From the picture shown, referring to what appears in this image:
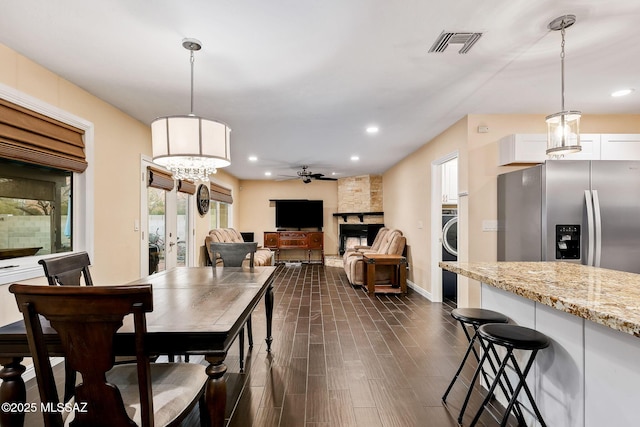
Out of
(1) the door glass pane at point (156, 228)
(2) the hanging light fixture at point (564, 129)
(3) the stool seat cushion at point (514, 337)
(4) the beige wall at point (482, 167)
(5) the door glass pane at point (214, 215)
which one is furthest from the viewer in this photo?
(5) the door glass pane at point (214, 215)

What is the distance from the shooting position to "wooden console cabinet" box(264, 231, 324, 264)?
8.38 meters

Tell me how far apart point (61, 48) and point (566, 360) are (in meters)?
3.58

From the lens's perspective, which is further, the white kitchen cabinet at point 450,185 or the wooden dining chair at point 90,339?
the white kitchen cabinet at point 450,185

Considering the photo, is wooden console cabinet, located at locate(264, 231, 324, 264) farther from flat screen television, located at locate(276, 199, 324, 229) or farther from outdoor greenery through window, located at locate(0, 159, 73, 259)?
outdoor greenery through window, located at locate(0, 159, 73, 259)

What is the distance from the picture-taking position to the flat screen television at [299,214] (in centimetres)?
865

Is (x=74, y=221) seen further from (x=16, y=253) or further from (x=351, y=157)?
(x=351, y=157)

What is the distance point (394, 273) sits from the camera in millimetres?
5219

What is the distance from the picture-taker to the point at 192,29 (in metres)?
1.94

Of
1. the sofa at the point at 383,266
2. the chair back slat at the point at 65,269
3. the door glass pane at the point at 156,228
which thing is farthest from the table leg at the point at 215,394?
the sofa at the point at 383,266

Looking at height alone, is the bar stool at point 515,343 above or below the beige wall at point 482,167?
below

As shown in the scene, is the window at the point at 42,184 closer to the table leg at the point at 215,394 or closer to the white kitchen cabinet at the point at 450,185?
the table leg at the point at 215,394

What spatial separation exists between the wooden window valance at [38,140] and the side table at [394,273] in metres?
3.95

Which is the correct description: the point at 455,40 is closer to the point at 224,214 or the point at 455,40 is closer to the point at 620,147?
the point at 620,147

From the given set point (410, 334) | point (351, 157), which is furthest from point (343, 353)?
point (351, 157)
